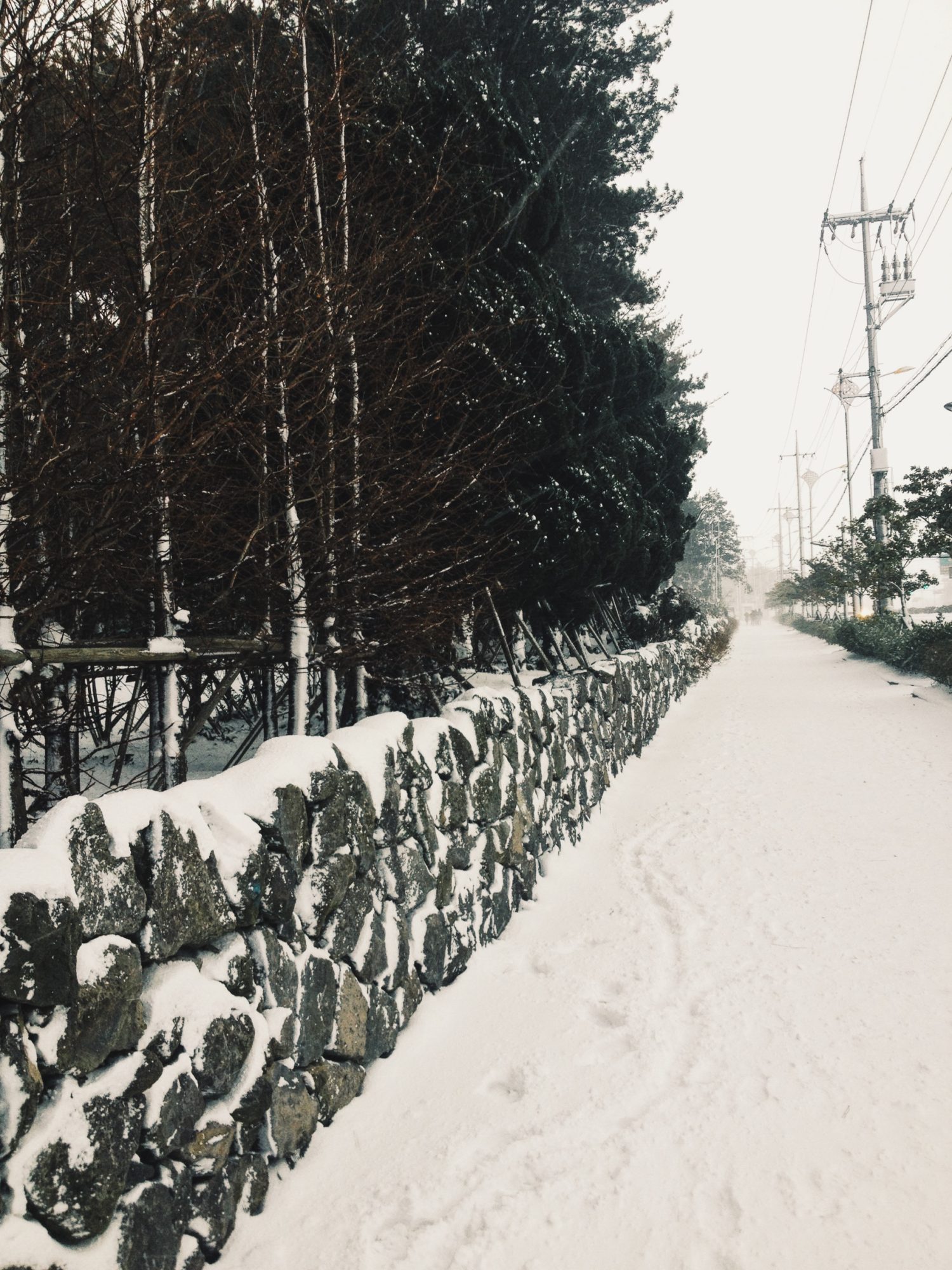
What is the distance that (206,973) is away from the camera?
1.93 metres

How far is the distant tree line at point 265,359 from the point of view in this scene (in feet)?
8.25

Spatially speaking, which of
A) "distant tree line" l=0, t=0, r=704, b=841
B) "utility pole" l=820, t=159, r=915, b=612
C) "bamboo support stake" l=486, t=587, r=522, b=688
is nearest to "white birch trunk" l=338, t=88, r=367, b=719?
"distant tree line" l=0, t=0, r=704, b=841

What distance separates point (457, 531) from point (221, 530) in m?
1.88

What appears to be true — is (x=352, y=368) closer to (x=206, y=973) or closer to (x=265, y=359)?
(x=265, y=359)

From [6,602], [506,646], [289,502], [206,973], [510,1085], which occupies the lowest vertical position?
[510,1085]

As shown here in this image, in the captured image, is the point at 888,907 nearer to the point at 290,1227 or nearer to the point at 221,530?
the point at 290,1227

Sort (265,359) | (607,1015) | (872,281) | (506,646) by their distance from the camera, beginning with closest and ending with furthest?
(607,1015), (265,359), (506,646), (872,281)

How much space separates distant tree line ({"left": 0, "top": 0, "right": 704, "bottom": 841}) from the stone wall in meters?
0.67

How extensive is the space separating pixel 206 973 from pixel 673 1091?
160cm

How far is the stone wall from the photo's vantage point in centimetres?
143

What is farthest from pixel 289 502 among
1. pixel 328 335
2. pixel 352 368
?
pixel 352 368

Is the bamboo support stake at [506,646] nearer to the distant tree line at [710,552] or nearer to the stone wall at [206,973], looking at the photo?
the stone wall at [206,973]

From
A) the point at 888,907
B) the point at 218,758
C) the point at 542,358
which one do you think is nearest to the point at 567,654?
the point at 542,358

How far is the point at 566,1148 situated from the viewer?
2.32 metres
